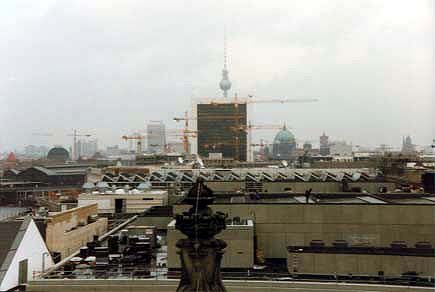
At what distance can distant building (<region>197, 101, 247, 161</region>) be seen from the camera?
87.7 metres

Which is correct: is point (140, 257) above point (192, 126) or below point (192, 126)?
below

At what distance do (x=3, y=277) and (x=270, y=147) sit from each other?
111 metres

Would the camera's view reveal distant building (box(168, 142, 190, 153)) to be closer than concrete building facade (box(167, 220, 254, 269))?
No

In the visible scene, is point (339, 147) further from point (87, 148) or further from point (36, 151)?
point (36, 151)

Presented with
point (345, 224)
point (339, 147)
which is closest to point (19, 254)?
point (345, 224)

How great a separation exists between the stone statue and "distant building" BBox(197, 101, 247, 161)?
84015 millimetres

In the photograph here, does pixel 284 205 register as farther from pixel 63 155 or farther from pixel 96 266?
pixel 63 155

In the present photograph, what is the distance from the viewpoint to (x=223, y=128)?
89938 millimetres

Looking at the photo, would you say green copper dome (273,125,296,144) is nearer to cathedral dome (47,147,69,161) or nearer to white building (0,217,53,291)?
cathedral dome (47,147,69,161)

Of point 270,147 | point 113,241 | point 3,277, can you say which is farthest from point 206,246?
point 270,147

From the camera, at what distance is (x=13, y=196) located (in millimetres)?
43438

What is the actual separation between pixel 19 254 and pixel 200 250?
6091mm

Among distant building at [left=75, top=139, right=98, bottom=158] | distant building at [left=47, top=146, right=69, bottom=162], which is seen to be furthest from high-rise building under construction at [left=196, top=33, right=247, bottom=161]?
distant building at [left=75, top=139, right=98, bottom=158]

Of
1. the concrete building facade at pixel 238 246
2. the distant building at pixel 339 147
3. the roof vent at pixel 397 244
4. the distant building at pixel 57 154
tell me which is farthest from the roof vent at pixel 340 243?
→ the distant building at pixel 339 147
